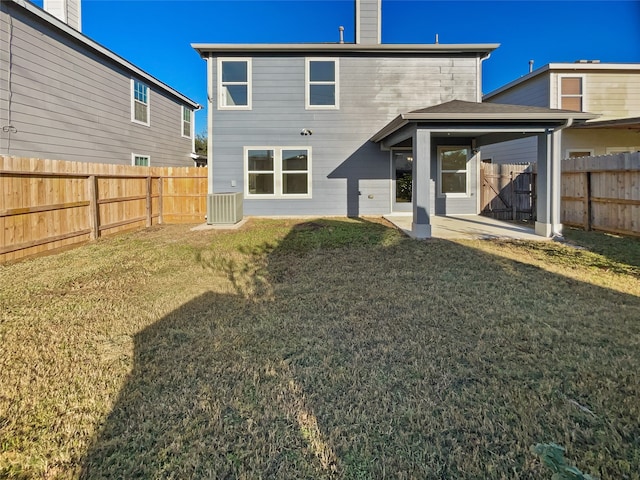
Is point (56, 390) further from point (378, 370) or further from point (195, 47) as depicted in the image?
point (195, 47)

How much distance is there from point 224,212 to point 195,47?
17.0 feet

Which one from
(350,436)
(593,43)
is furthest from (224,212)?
(593,43)

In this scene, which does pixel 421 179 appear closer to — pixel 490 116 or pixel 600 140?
pixel 490 116

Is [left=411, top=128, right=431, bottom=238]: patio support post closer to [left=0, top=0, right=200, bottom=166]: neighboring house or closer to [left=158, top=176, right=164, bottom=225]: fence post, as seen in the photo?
[left=158, top=176, right=164, bottom=225]: fence post

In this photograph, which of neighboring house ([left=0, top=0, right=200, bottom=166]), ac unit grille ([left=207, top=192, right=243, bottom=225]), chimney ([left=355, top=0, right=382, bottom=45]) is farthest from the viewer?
chimney ([left=355, top=0, right=382, bottom=45])

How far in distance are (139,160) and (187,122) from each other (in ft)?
16.2

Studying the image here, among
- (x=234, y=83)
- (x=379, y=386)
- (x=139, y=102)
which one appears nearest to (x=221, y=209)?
(x=234, y=83)

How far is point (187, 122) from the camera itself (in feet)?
Result: 58.2

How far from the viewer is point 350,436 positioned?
1987 mm

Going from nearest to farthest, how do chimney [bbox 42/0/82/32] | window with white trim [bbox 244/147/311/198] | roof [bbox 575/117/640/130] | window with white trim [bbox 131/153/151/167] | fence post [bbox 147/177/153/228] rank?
chimney [bbox 42/0/82/32], fence post [bbox 147/177/153/228], roof [bbox 575/117/640/130], window with white trim [bbox 244/147/311/198], window with white trim [bbox 131/153/151/167]

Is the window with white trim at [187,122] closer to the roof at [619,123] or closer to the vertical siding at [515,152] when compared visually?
the vertical siding at [515,152]

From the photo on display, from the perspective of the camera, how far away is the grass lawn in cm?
184

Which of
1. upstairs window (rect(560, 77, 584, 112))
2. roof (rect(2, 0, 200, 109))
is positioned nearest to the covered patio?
upstairs window (rect(560, 77, 584, 112))

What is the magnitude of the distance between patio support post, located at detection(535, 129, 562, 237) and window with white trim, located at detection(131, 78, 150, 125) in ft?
43.0
